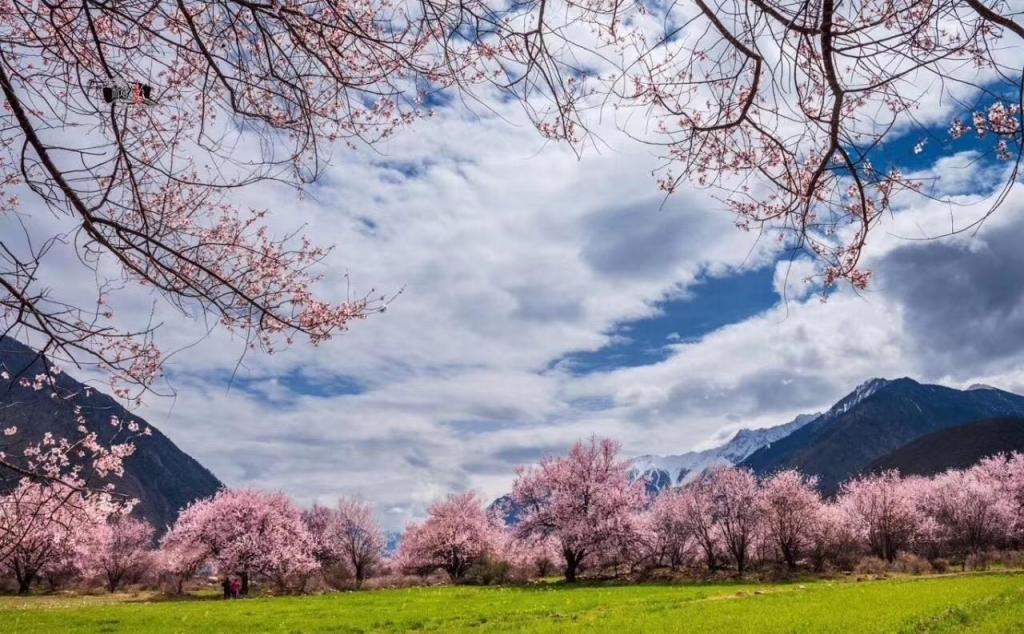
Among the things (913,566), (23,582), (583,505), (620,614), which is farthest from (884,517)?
(23,582)

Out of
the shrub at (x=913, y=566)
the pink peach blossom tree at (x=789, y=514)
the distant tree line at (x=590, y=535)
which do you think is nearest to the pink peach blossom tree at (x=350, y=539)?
the distant tree line at (x=590, y=535)

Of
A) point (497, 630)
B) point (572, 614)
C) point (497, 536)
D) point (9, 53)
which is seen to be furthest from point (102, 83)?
point (497, 536)

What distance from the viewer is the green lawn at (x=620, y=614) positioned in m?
16.7

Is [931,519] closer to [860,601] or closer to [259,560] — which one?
[860,601]

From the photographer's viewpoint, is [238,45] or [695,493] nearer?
[238,45]

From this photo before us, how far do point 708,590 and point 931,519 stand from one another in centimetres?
3544

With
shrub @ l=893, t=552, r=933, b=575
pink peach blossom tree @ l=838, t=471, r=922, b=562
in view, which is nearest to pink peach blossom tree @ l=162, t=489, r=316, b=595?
shrub @ l=893, t=552, r=933, b=575

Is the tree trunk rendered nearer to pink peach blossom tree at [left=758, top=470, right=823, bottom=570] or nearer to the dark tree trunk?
the dark tree trunk

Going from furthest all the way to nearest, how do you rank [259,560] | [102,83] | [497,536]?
[497,536] → [259,560] → [102,83]

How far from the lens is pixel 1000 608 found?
685 inches

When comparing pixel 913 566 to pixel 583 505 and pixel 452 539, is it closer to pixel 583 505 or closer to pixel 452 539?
pixel 583 505

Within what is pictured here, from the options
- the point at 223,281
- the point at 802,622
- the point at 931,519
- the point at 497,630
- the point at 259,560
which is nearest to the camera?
the point at 223,281

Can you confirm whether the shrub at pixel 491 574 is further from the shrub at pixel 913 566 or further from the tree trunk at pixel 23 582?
the tree trunk at pixel 23 582

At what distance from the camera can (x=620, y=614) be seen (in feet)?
68.0
